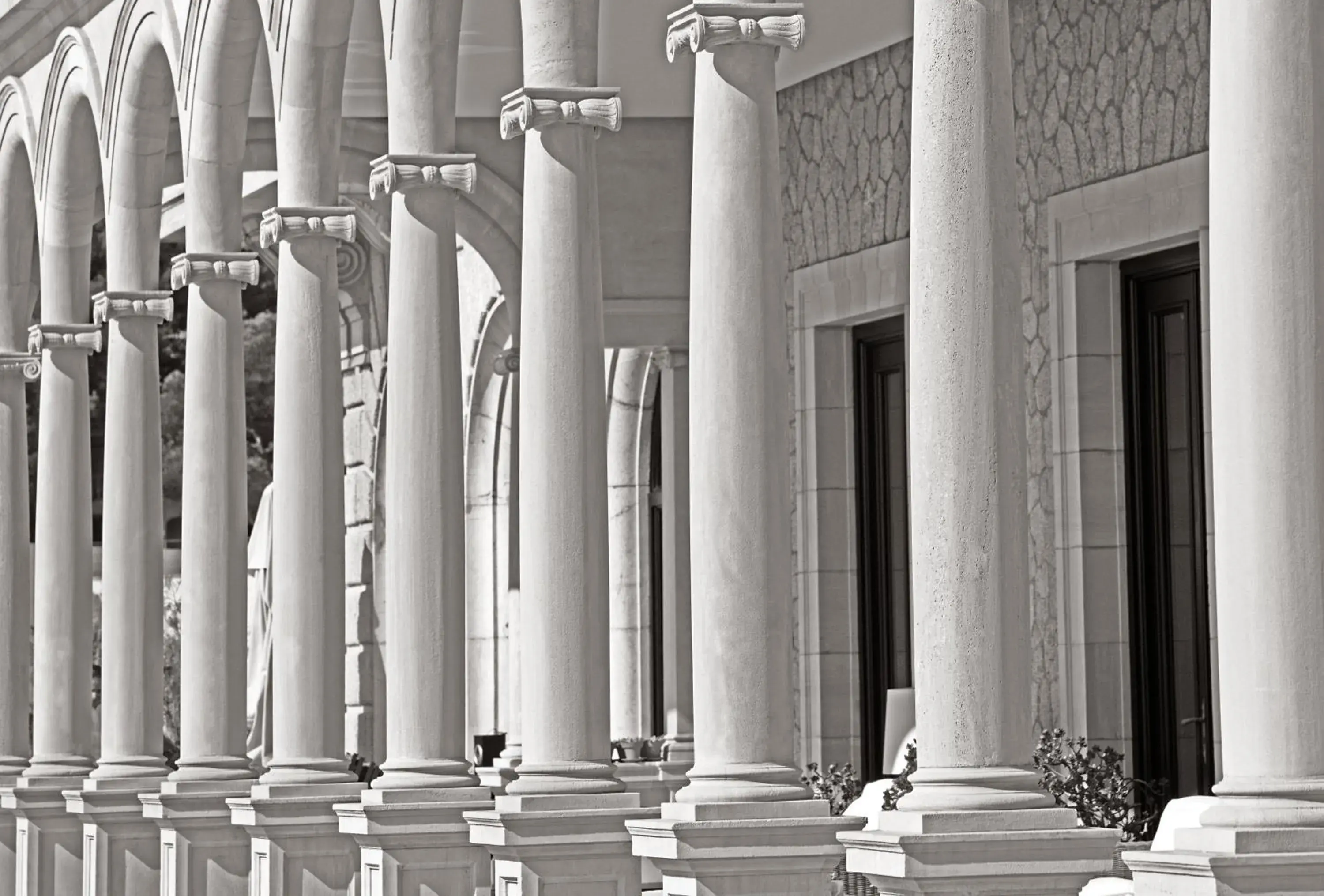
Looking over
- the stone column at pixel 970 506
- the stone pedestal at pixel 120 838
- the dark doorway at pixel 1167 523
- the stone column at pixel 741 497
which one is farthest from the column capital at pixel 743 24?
the stone pedestal at pixel 120 838

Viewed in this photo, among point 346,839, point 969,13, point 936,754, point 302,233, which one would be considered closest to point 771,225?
point 969,13

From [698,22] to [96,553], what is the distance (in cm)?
3607

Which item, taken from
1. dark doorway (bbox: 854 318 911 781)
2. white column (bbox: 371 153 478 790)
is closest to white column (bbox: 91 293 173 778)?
white column (bbox: 371 153 478 790)

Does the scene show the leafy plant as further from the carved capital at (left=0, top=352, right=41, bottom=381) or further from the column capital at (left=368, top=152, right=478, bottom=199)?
the carved capital at (left=0, top=352, right=41, bottom=381)

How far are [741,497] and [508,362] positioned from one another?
1834 centimetres

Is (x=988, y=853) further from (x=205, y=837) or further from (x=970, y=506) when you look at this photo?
(x=205, y=837)

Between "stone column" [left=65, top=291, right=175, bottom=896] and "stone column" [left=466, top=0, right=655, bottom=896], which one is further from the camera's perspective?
"stone column" [left=65, top=291, right=175, bottom=896]

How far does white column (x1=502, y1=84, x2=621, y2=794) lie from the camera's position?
16.2 meters

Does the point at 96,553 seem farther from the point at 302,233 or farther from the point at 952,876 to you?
the point at 952,876

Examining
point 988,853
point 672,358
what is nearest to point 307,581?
point 672,358

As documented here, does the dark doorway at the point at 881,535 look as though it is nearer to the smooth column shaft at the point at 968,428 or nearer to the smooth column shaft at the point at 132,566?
the smooth column shaft at the point at 132,566

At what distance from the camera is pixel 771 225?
14258 millimetres

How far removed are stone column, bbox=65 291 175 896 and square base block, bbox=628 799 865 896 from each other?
12678 mm

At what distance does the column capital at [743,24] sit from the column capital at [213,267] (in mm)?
A: 10156
